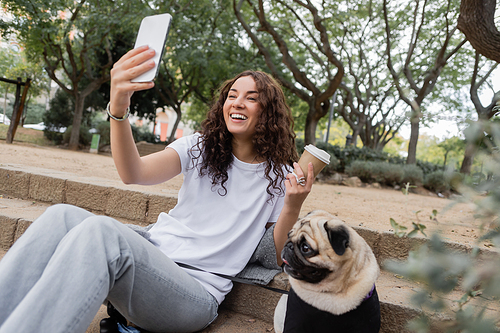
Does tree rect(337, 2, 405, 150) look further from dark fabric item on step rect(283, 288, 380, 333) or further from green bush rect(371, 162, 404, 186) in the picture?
dark fabric item on step rect(283, 288, 380, 333)

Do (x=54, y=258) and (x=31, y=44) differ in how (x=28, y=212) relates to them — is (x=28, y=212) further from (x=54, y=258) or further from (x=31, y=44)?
(x=31, y=44)

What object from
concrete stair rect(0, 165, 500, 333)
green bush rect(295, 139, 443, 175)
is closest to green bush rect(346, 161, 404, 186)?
green bush rect(295, 139, 443, 175)

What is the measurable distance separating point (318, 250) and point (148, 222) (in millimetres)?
2559

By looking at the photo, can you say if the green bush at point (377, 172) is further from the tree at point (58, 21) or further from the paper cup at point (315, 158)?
the paper cup at point (315, 158)

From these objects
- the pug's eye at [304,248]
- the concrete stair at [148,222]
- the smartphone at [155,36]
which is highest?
the smartphone at [155,36]

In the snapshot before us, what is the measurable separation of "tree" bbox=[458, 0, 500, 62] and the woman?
3212 millimetres

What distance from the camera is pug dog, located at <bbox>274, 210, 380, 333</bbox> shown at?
5.07ft

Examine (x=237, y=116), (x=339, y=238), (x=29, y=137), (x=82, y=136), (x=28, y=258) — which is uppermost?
(x=237, y=116)

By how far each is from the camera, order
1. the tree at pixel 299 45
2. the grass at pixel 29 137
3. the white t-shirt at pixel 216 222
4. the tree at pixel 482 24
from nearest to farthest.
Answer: the white t-shirt at pixel 216 222 → the tree at pixel 482 24 → the tree at pixel 299 45 → the grass at pixel 29 137

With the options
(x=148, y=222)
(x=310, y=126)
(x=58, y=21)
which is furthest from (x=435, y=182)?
(x=58, y=21)

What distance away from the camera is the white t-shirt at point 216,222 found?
215 cm

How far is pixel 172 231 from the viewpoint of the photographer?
2252 millimetres

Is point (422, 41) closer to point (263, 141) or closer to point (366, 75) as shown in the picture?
point (366, 75)

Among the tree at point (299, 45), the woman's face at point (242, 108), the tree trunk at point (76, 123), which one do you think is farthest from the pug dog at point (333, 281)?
the tree trunk at point (76, 123)
